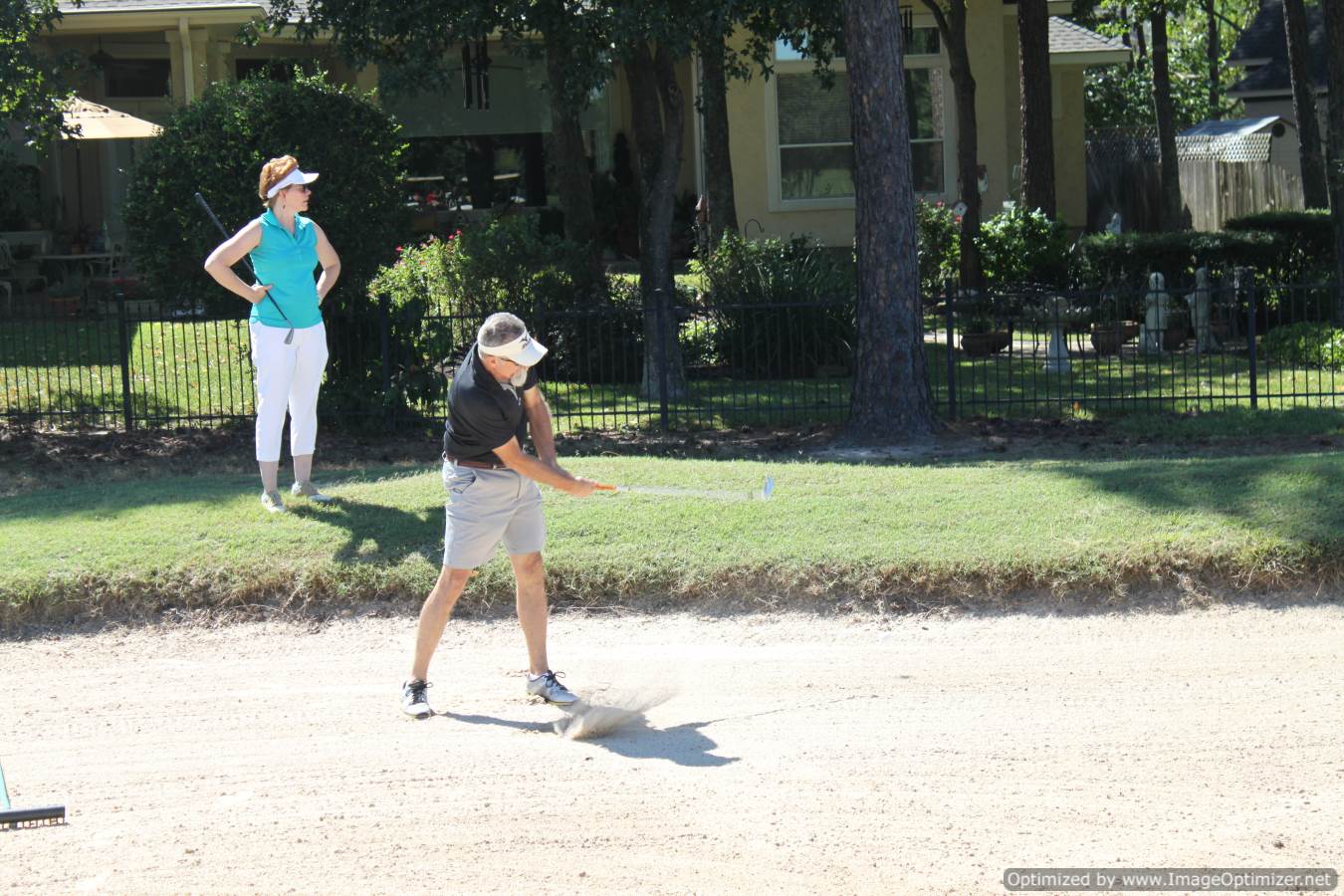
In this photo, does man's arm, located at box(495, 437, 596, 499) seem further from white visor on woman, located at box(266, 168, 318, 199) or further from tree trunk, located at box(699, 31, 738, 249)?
tree trunk, located at box(699, 31, 738, 249)

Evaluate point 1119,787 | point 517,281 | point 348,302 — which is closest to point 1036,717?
point 1119,787

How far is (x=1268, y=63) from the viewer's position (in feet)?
111

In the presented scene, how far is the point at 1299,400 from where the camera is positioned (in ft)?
42.4

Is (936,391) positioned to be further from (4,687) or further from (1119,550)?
(4,687)

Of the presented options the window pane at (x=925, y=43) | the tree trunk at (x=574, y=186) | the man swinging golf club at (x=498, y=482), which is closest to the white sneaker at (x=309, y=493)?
the man swinging golf club at (x=498, y=482)

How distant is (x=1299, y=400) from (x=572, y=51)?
674 centimetres

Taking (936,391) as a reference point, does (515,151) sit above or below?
above

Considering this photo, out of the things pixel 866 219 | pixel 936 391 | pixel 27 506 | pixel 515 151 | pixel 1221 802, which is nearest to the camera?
pixel 1221 802

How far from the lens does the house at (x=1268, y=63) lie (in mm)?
32438

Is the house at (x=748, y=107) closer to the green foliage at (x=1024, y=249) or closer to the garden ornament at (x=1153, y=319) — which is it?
the green foliage at (x=1024, y=249)

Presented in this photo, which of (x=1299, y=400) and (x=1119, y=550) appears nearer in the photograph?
(x=1119, y=550)

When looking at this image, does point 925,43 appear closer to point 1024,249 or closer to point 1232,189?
point 1024,249

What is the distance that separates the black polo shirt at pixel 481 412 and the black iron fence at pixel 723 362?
6.26 metres

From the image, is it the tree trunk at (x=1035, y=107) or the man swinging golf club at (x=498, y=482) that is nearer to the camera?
the man swinging golf club at (x=498, y=482)
